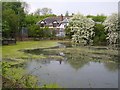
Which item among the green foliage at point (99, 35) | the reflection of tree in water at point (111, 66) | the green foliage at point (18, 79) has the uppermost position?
the green foliage at point (99, 35)

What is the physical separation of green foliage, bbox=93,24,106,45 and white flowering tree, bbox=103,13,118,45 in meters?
1.12

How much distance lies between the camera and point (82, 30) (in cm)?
3969

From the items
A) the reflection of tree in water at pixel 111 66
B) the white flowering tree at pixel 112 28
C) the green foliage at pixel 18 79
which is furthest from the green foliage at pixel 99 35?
the green foliage at pixel 18 79

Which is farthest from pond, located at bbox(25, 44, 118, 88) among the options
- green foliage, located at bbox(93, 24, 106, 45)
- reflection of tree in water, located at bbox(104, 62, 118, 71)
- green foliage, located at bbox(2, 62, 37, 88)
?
green foliage, located at bbox(93, 24, 106, 45)

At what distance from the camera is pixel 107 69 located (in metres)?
17.9

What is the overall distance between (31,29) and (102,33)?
1275 cm

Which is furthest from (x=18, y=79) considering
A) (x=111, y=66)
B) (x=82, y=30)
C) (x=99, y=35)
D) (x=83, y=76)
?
(x=99, y=35)

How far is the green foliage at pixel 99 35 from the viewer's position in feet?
130

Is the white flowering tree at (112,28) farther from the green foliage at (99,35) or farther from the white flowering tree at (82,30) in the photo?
the white flowering tree at (82,30)

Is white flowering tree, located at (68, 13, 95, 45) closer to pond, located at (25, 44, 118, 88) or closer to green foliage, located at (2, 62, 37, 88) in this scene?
pond, located at (25, 44, 118, 88)

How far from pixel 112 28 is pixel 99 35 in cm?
327

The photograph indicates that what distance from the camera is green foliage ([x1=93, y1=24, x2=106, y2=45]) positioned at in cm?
3969

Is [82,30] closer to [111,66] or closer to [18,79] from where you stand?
[111,66]

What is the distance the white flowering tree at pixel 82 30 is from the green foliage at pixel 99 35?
27.7 inches
